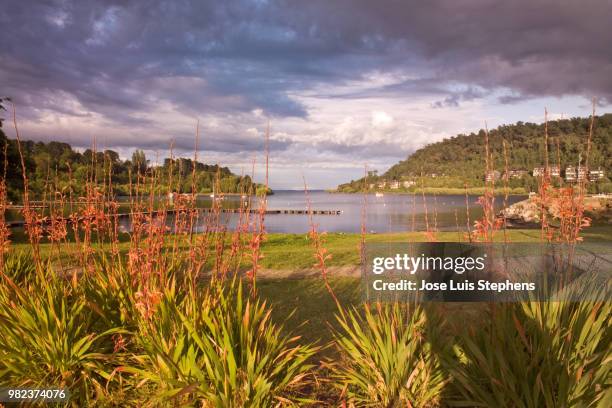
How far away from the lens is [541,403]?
3000 millimetres

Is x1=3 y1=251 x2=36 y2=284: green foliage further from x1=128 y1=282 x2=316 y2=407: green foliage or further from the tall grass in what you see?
x1=128 y1=282 x2=316 y2=407: green foliage

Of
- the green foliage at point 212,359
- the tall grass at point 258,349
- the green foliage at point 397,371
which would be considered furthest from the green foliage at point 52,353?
the green foliage at point 397,371

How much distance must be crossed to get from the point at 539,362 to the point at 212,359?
2524 mm

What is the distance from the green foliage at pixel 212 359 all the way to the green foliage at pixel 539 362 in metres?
1.31

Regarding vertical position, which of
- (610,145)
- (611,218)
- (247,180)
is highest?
(610,145)

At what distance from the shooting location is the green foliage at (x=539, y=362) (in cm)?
284

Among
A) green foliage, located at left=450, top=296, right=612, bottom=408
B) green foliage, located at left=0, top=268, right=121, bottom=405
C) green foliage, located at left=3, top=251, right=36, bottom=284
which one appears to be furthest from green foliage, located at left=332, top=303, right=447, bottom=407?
green foliage, located at left=3, top=251, right=36, bottom=284

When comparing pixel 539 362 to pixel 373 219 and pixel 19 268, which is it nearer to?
pixel 19 268

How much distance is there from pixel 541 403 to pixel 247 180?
3.51m

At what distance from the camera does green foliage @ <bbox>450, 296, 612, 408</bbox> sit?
2.84 meters

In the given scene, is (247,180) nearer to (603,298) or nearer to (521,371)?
(521,371)

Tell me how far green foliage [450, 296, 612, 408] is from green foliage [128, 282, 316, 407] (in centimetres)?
131

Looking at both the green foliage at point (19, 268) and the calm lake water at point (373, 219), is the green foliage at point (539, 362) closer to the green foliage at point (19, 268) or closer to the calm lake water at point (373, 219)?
the calm lake water at point (373, 219)

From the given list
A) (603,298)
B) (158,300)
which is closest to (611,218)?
(603,298)
